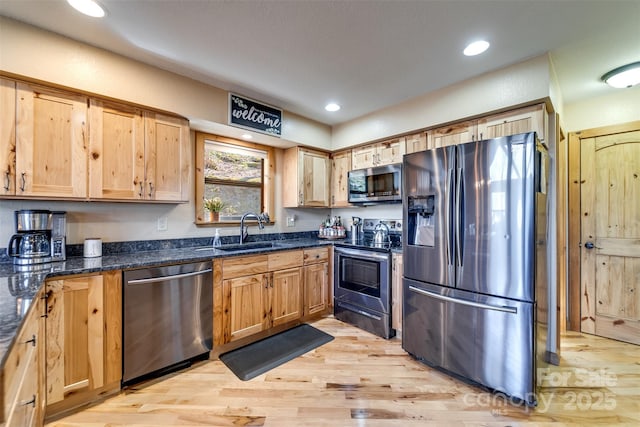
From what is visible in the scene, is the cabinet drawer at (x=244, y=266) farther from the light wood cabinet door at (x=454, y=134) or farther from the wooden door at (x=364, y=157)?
the light wood cabinet door at (x=454, y=134)

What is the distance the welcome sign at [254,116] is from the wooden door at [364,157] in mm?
1061

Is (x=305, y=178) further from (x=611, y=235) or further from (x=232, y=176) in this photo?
(x=611, y=235)

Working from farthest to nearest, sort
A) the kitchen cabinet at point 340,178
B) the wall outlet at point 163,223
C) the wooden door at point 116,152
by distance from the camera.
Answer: the kitchen cabinet at point 340,178, the wall outlet at point 163,223, the wooden door at point 116,152

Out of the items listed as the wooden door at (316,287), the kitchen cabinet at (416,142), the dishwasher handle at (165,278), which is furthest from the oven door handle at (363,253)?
the dishwasher handle at (165,278)

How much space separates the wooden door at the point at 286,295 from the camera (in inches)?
109

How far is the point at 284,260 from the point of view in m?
2.85

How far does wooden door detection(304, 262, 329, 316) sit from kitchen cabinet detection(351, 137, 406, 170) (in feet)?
4.45

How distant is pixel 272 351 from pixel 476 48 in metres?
2.97

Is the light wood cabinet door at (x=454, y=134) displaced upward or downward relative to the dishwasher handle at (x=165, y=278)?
upward

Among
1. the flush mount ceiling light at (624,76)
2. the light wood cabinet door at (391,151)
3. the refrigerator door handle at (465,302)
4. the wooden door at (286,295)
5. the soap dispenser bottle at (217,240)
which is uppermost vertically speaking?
the flush mount ceiling light at (624,76)

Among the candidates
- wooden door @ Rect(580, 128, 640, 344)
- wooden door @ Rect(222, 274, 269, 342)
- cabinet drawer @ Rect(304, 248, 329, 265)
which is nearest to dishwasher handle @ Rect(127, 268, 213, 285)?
wooden door @ Rect(222, 274, 269, 342)

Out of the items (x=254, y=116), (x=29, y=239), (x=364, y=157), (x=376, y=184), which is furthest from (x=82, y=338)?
(x=364, y=157)

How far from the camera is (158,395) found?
1.88 meters

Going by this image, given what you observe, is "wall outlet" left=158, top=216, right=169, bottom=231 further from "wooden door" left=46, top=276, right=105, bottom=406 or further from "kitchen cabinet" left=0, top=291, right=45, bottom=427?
"kitchen cabinet" left=0, top=291, right=45, bottom=427
